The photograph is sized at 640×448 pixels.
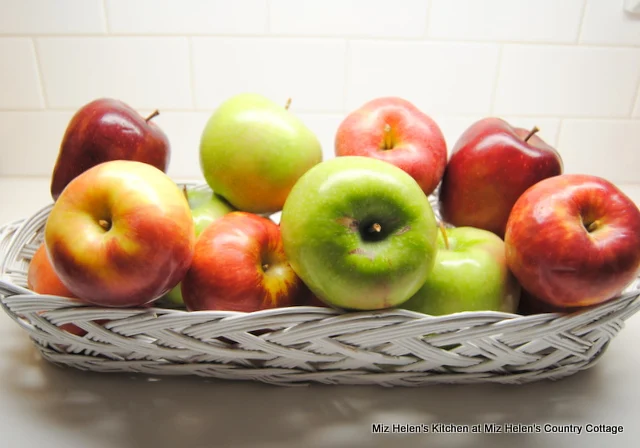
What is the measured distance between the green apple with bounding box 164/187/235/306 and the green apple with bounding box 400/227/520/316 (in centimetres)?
26

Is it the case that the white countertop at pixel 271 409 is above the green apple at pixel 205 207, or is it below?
below

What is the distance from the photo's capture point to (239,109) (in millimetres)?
642

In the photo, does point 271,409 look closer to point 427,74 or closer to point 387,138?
point 387,138

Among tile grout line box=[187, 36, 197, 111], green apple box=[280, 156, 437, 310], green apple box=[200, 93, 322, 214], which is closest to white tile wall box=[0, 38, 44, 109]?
tile grout line box=[187, 36, 197, 111]

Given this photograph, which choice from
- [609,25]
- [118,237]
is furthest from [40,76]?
[609,25]

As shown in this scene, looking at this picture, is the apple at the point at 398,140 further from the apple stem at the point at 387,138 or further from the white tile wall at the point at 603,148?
the white tile wall at the point at 603,148

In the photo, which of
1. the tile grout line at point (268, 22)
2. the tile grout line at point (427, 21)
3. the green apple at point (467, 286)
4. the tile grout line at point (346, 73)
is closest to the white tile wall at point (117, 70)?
the tile grout line at point (268, 22)

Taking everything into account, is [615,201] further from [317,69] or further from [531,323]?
[317,69]

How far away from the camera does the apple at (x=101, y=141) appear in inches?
24.1

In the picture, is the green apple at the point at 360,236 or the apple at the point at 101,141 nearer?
the green apple at the point at 360,236

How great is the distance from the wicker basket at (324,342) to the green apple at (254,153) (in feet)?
0.69

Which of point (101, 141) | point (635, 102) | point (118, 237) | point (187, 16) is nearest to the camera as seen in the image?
point (118, 237)

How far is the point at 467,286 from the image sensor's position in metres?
0.51

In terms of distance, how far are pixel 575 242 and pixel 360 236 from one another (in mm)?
203
